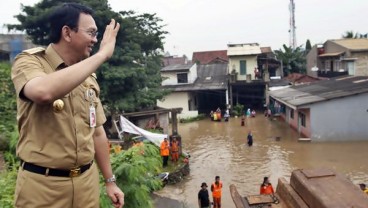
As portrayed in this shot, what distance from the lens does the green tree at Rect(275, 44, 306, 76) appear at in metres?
38.7

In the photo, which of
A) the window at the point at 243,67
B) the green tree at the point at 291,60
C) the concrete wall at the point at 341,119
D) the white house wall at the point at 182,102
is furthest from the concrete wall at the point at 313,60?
the concrete wall at the point at 341,119

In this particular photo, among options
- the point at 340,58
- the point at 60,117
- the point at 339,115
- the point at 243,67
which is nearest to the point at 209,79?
the point at 243,67

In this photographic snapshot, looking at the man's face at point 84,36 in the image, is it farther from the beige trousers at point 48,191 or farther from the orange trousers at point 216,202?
the orange trousers at point 216,202

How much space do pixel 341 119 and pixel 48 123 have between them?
66.7 ft

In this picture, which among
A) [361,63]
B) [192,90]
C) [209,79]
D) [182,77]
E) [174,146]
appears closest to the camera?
[174,146]

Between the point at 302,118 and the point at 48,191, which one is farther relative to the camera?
the point at 302,118

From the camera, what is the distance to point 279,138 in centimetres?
2114

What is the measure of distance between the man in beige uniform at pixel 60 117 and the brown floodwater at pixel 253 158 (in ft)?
31.5

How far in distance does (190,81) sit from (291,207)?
2769cm

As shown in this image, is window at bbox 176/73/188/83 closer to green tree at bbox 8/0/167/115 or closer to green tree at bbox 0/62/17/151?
green tree at bbox 8/0/167/115

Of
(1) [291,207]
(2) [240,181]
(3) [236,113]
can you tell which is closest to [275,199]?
(1) [291,207]

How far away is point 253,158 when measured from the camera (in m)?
17.2

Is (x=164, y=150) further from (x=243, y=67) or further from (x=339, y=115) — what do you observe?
(x=243, y=67)

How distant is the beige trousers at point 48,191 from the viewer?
1.88 meters
